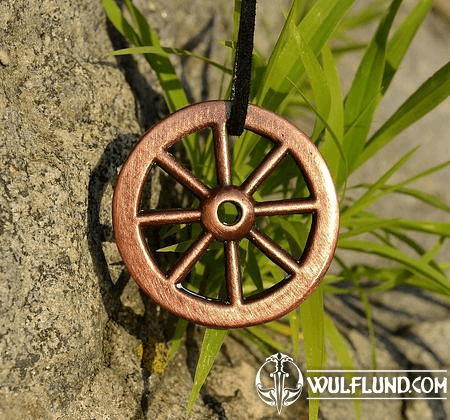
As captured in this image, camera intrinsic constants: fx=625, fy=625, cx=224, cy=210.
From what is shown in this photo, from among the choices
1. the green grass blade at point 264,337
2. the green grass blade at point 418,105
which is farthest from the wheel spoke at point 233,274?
the green grass blade at point 418,105

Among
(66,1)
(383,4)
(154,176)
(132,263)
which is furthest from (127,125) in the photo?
(383,4)

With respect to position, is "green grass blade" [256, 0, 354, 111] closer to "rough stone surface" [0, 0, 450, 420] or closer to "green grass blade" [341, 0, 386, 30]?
"rough stone surface" [0, 0, 450, 420]

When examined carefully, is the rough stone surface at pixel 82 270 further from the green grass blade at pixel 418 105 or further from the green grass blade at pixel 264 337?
the green grass blade at pixel 418 105

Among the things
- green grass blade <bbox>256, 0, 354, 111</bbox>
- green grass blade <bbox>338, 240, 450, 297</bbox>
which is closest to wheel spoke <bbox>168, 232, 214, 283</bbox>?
green grass blade <bbox>256, 0, 354, 111</bbox>

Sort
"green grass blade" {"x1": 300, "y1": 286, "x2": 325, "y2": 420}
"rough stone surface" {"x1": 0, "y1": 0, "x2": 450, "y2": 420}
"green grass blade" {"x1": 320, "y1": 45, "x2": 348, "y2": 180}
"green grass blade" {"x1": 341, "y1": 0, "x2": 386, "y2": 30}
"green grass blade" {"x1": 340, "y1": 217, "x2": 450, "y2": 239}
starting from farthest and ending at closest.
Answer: "green grass blade" {"x1": 341, "y1": 0, "x2": 386, "y2": 30}
"green grass blade" {"x1": 340, "y1": 217, "x2": 450, "y2": 239}
"green grass blade" {"x1": 320, "y1": 45, "x2": 348, "y2": 180}
"green grass blade" {"x1": 300, "y1": 286, "x2": 325, "y2": 420}
"rough stone surface" {"x1": 0, "y1": 0, "x2": 450, "y2": 420}

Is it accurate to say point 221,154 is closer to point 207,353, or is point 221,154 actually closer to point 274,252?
point 274,252

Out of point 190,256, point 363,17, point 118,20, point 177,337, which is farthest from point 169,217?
point 363,17
